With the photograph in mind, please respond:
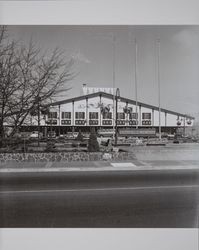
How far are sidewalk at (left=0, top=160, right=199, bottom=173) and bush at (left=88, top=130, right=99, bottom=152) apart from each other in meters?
0.78

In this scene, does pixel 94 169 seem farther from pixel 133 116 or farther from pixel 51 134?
pixel 133 116

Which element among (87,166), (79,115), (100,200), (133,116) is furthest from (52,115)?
(100,200)

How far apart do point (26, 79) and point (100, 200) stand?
5.36 meters

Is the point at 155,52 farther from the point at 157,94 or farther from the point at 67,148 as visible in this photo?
the point at 67,148

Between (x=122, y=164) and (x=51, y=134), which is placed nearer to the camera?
(x=122, y=164)

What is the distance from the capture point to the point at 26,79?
1007cm

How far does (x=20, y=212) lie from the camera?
584 centimetres

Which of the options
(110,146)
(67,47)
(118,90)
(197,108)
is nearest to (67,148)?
(110,146)

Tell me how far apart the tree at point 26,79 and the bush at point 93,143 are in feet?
8.61

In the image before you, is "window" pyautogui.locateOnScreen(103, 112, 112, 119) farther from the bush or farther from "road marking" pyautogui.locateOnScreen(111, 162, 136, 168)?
"road marking" pyautogui.locateOnScreen(111, 162, 136, 168)

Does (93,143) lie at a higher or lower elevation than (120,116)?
lower

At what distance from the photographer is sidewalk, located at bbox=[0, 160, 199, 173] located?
10906 mm

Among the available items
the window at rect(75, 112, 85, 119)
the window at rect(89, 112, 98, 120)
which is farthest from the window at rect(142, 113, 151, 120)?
the window at rect(75, 112, 85, 119)

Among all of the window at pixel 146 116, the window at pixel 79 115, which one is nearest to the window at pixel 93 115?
the window at pixel 79 115
